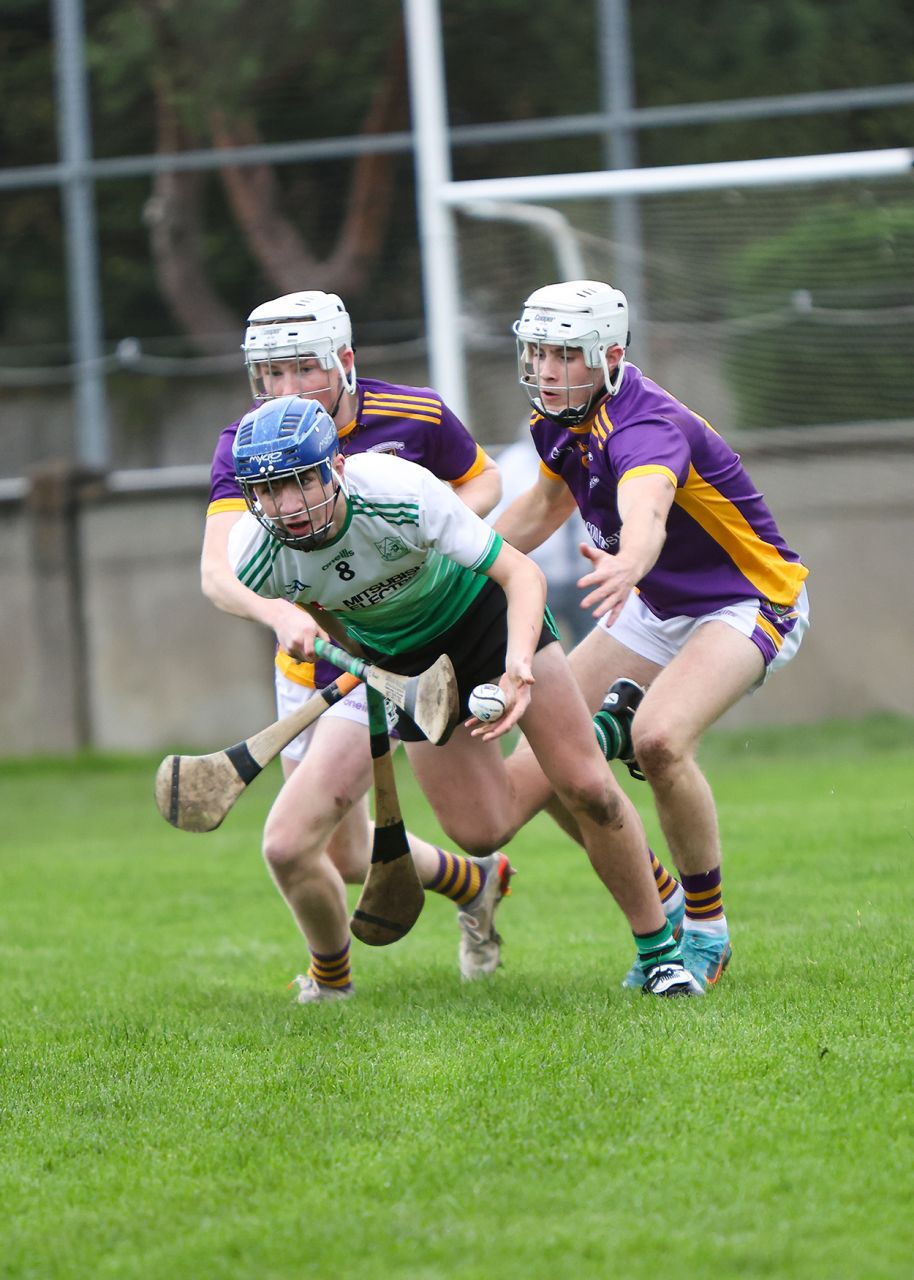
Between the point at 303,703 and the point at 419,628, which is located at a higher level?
the point at 419,628

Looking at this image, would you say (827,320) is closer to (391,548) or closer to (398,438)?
(398,438)

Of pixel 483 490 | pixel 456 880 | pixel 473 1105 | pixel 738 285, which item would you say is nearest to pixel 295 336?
pixel 483 490

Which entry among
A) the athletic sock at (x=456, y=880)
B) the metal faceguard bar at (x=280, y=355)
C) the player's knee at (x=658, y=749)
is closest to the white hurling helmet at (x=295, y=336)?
the metal faceguard bar at (x=280, y=355)

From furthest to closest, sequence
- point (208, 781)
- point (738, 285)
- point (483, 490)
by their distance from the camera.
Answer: point (738, 285) → point (483, 490) → point (208, 781)

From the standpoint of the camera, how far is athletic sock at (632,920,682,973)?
5.11 metres

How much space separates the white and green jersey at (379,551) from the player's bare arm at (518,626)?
60 mm

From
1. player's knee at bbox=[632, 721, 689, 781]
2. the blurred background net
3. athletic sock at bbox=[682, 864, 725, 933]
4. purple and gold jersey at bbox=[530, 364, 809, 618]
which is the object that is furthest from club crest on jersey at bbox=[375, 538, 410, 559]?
the blurred background net

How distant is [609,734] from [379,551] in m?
1.21

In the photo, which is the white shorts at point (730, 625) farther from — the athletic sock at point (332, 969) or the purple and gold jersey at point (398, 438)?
the athletic sock at point (332, 969)

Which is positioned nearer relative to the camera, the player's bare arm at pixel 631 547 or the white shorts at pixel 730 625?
the player's bare arm at pixel 631 547

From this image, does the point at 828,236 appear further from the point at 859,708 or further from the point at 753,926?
the point at 753,926

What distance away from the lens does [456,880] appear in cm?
588

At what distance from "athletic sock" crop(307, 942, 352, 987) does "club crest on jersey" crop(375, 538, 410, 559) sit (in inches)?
61.5

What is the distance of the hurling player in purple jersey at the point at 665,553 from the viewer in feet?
16.7
